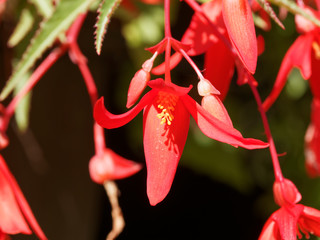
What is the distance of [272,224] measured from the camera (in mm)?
443

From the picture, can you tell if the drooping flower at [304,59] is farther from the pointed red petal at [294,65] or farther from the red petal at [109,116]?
the red petal at [109,116]

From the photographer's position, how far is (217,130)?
0.38 m

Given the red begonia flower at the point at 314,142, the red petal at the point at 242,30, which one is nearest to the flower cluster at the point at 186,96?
the red petal at the point at 242,30

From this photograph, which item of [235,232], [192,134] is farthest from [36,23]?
[235,232]

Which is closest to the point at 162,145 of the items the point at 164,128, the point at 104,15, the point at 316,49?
the point at 164,128

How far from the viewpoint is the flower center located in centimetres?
41

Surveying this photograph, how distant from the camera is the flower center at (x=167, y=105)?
0.41 m

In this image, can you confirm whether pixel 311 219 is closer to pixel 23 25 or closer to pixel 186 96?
pixel 186 96

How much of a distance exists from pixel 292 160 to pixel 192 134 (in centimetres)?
22

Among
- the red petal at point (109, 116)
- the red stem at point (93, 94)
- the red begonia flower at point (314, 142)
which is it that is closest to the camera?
the red petal at point (109, 116)

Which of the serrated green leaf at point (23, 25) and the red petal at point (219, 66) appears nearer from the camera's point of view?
the red petal at point (219, 66)

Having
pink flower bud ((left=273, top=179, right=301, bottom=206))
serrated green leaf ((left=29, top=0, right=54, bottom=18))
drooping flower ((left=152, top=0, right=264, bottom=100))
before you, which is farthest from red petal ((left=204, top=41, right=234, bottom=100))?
serrated green leaf ((left=29, top=0, right=54, bottom=18))

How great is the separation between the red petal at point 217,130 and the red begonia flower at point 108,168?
0.16 meters

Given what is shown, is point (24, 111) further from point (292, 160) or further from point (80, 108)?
point (292, 160)
